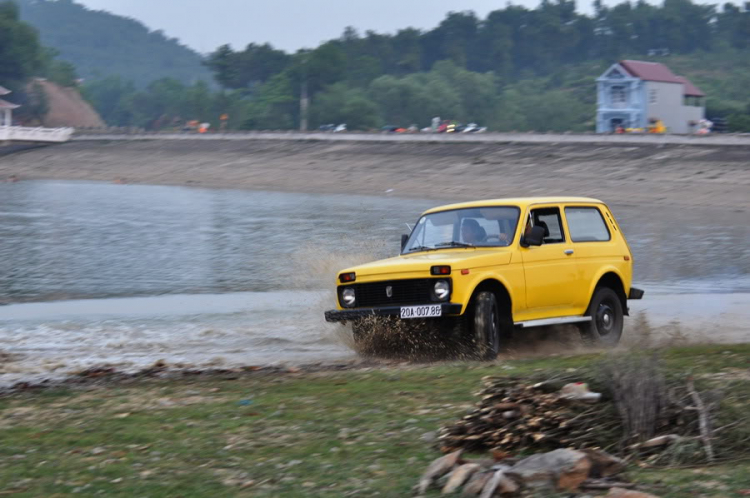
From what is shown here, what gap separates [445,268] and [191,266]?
48.8 feet

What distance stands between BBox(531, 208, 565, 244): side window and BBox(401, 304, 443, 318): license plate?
70.5 inches

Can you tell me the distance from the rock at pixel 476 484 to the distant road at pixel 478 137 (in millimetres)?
46408

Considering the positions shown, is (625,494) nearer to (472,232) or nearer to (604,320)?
(472,232)

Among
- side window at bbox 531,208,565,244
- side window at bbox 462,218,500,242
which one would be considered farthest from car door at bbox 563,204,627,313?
side window at bbox 462,218,500,242

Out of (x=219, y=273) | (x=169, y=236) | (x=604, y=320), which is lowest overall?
(x=169, y=236)

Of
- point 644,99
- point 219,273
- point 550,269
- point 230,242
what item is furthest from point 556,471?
point 644,99

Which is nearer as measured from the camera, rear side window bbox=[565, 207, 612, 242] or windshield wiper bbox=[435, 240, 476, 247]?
windshield wiper bbox=[435, 240, 476, 247]

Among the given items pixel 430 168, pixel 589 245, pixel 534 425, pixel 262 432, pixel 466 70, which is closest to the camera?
pixel 534 425

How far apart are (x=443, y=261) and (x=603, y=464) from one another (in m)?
4.93

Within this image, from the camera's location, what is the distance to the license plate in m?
10.4

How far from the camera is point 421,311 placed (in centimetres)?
→ 1054

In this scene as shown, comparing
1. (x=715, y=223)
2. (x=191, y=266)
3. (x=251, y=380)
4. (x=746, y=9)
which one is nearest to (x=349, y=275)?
(x=251, y=380)

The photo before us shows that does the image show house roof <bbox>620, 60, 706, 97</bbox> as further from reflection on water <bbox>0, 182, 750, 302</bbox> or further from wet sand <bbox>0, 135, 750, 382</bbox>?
reflection on water <bbox>0, 182, 750, 302</bbox>

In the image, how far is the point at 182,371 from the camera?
1077cm
